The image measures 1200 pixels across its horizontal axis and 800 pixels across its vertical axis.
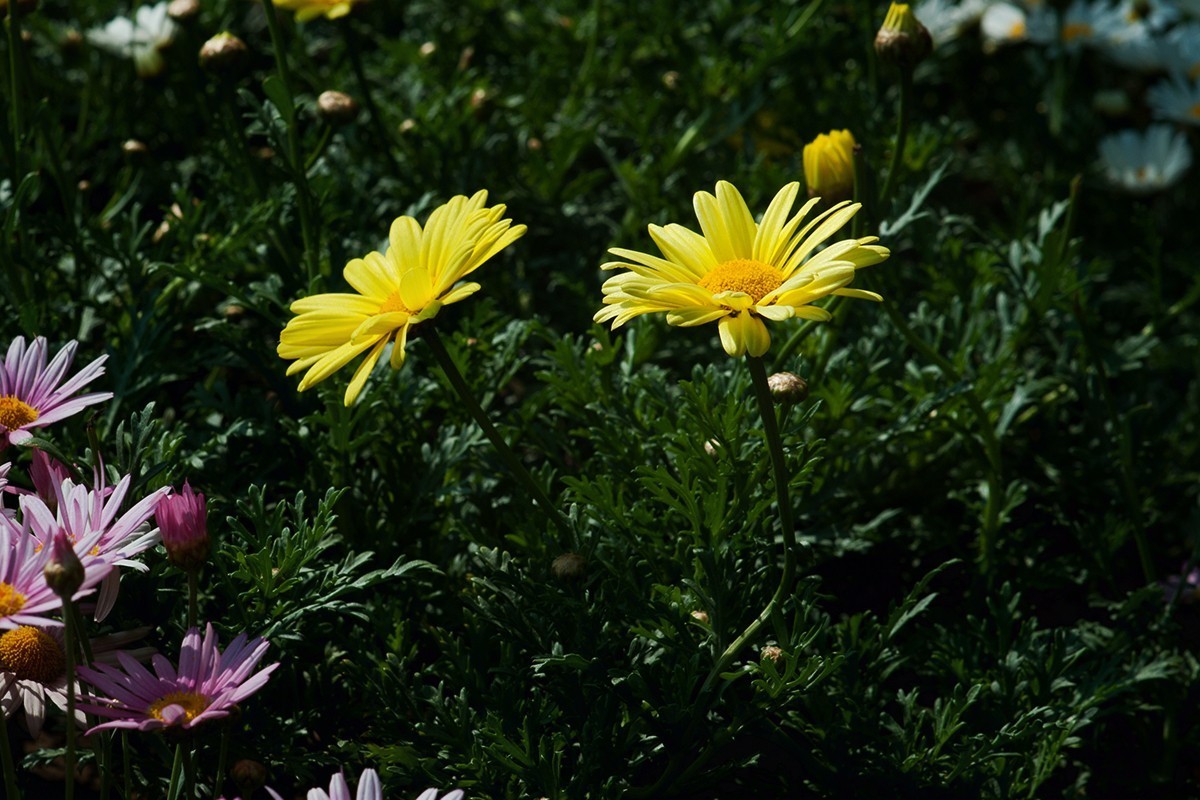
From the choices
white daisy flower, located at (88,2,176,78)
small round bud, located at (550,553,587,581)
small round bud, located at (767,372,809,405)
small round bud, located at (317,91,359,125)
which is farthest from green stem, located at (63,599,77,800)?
white daisy flower, located at (88,2,176,78)

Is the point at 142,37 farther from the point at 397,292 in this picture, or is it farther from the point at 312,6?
the point at 397,292

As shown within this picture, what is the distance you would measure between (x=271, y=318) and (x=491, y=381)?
0.39 metres

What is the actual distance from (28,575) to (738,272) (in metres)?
0.84

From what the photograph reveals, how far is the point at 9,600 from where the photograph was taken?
1300 mm

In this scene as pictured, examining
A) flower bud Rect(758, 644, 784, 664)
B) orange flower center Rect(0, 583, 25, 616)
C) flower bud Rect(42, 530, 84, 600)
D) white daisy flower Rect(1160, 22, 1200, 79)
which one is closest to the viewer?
flower bud Rect(42, 530, 84, 600)

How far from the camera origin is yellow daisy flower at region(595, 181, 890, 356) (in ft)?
4.18

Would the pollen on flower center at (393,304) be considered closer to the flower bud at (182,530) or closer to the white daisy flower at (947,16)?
the flower bud at (182,530)

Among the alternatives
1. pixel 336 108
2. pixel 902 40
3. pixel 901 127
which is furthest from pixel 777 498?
pixel 336 108

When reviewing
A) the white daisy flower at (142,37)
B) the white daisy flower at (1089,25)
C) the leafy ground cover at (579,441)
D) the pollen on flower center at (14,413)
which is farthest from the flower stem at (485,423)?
the white daisy flower at (1089,25)

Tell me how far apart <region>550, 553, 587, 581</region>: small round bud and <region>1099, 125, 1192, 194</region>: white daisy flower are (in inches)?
91.7

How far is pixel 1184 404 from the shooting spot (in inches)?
103

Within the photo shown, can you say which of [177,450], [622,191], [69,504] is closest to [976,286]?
[622,191]

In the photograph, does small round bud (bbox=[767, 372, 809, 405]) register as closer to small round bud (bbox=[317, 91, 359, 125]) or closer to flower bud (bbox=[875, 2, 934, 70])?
flower bud (bbox=[875, 2, 934, 70])

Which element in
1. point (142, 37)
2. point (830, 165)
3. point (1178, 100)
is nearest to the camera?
point (830, 165)
